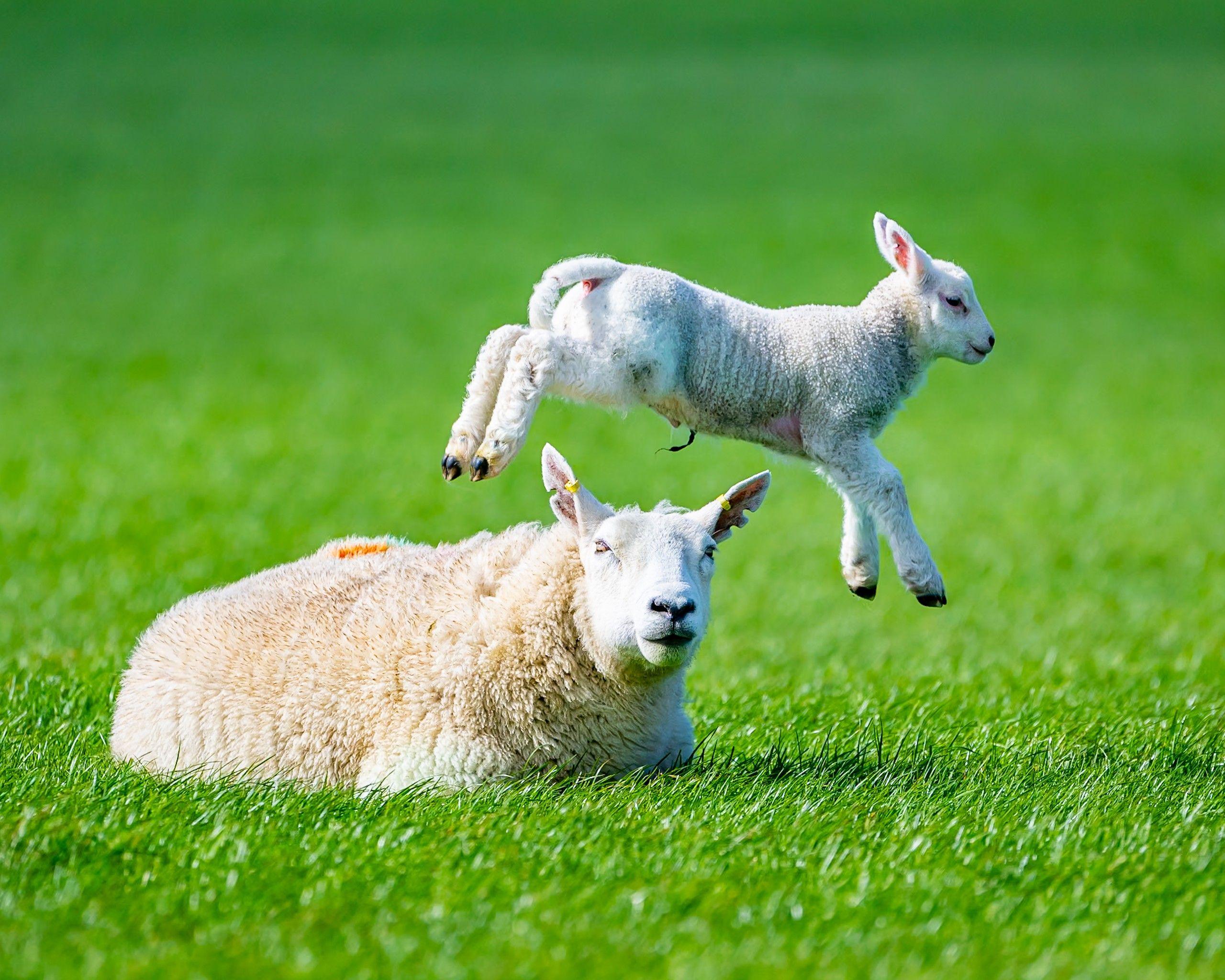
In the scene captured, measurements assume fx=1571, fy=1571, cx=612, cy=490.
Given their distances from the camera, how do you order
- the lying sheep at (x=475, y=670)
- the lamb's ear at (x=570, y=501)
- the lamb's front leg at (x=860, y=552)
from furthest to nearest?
the lamb's ear at (x=570, y=501) → the lying sheep at (x=475, y=670) → the lamb's front leg at (x=860, y=552)

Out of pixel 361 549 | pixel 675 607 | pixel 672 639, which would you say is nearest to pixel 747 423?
pixel 675 607

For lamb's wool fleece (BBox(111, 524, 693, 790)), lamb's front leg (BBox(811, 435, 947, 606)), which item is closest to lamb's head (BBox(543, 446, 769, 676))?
lamb's wool fleece (BBox(111, 524, 693, 790))

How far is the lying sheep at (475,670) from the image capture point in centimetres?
540

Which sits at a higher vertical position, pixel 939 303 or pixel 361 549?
pixel 939 303

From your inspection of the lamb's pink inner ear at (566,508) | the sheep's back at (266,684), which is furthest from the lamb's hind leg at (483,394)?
the sheep's back at (266,684)

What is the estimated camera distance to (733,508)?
5734 millimetres

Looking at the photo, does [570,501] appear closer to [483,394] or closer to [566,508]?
[566,508]

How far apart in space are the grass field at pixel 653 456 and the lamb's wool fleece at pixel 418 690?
0.23m

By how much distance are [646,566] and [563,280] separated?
1.02m

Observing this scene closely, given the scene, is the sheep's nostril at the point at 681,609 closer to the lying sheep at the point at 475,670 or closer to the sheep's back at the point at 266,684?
the lying sheep at the point at 475,670

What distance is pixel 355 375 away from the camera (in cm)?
2162

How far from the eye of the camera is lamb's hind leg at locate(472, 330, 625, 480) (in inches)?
180

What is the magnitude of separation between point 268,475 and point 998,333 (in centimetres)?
1302

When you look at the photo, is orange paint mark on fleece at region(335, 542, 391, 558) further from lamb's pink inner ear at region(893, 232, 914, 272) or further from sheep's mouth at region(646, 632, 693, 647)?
lamb's pink inner ear at region(893, 232, 914, 272)
